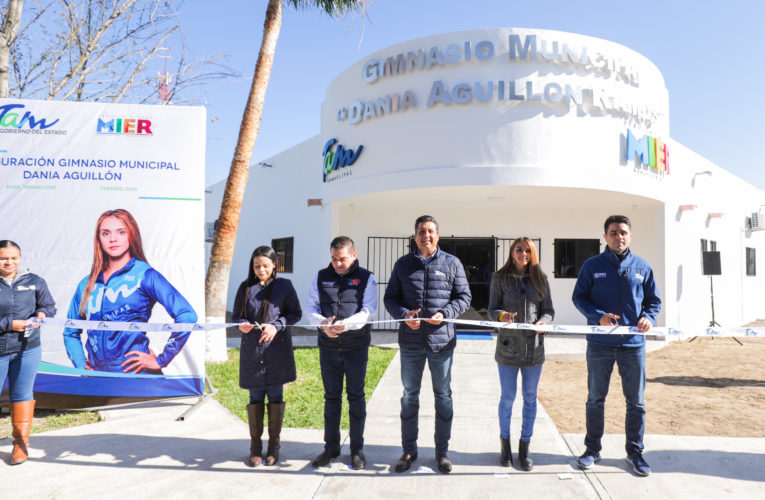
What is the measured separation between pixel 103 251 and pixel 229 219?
8.64ft

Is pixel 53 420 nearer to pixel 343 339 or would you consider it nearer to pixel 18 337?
pixel 18 337

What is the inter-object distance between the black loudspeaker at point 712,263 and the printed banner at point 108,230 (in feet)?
37.7

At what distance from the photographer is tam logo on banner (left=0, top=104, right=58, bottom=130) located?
16.1 feet

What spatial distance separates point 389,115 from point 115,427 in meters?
7.06

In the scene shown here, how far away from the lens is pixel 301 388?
6.09 metres

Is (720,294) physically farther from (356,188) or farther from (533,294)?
(533,294)

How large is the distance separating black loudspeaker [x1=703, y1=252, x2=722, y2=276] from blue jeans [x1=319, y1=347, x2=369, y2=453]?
35.9 ft

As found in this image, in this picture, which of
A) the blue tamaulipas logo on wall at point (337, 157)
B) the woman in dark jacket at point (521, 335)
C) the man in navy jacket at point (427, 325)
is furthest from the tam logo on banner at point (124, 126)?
the blue tamaulipas logo on wall at point (337, 157)

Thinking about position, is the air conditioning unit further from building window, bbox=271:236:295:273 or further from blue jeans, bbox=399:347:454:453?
blue jeans, bbox=399:347:454:453

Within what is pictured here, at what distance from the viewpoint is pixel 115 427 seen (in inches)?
175

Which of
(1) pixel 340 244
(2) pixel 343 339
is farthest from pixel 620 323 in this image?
(1) pixel 340 244

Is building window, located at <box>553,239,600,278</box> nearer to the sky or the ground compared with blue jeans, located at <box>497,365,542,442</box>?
nearer to the sky

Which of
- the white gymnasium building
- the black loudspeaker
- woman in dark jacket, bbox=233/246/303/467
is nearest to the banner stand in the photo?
woman in dark jacket, bbox=233/246/303/467

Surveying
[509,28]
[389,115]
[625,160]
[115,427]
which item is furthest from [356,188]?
[115,427]
